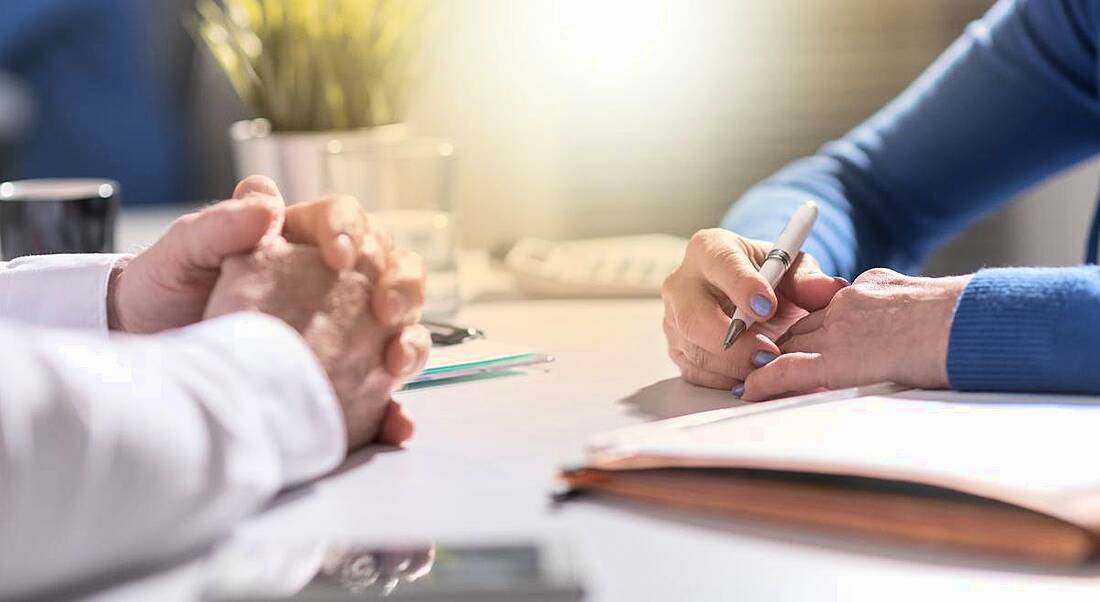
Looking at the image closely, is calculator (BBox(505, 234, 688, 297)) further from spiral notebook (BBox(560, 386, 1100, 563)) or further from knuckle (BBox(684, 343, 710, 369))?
spiral notebook (BBox(560, 386, 1100, 563))

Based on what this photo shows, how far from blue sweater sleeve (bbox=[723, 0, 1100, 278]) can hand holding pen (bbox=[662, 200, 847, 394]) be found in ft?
1.17

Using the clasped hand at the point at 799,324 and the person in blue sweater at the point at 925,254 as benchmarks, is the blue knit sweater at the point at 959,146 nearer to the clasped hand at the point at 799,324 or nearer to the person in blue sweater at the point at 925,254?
the person in blue sweater at the point at 925,254

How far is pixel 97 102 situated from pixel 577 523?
3030mm

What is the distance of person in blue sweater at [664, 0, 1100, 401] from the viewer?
753 millimetres

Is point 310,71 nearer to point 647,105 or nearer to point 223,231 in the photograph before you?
point 223,231

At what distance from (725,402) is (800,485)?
23 cm

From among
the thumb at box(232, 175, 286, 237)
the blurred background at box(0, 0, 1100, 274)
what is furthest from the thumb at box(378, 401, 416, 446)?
the blurred background at box(0, 0, 1100, 274)

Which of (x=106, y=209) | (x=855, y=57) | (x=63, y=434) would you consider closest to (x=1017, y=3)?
(x=106, y=209)

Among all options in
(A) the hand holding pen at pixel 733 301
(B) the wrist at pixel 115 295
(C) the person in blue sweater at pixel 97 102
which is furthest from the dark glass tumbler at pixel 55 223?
(C) the person in blue sweater at pixel 97 102

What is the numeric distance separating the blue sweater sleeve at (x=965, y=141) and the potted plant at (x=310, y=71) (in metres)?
0.48

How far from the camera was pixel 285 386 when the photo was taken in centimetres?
58

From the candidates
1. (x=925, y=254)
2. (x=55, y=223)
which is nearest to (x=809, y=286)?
(x=925, y=254)

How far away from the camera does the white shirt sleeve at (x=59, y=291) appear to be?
771mm

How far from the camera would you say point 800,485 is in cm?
57
